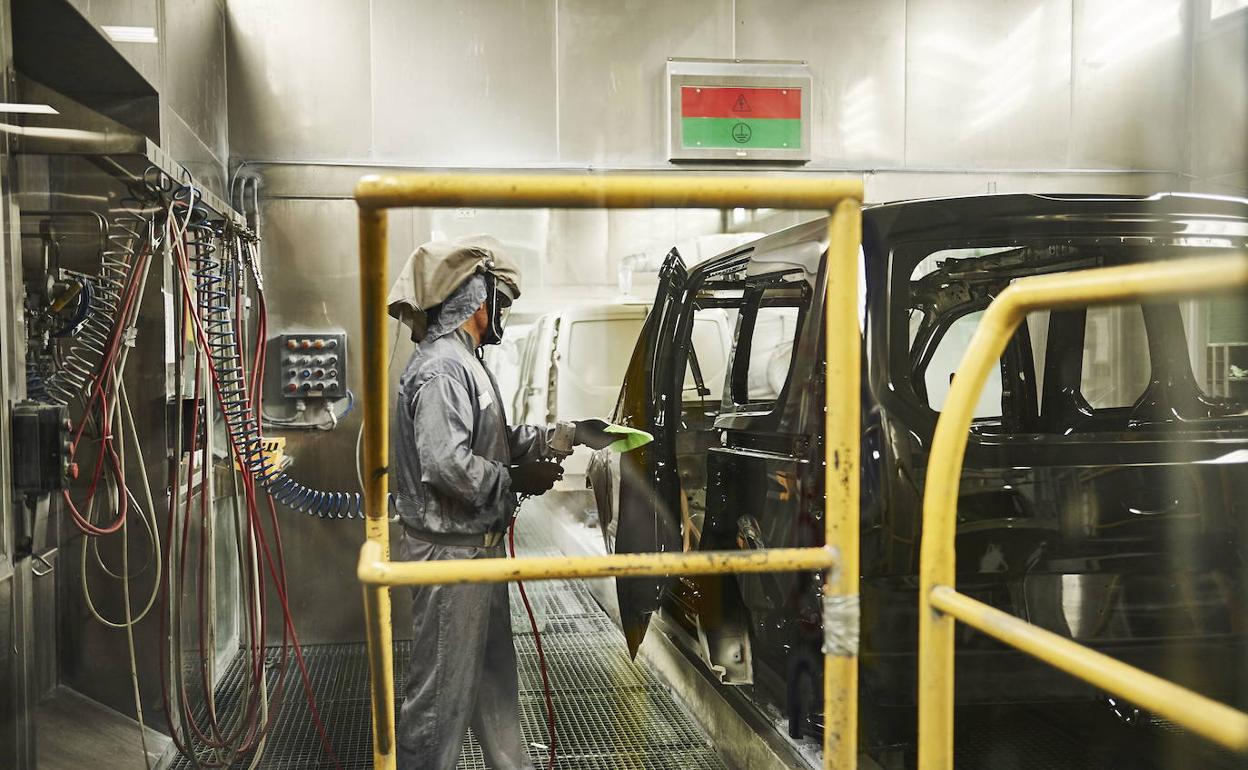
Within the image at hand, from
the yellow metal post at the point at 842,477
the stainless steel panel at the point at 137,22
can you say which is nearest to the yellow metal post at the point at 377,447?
the yellow metal post at the point at 842,477

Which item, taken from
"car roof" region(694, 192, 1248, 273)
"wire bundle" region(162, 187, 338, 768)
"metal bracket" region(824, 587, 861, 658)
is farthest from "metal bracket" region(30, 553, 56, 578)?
"car roof" region(694, 192, 1248, 273)

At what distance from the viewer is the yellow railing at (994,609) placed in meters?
0.97

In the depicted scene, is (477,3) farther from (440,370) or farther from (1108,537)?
(1108,537)

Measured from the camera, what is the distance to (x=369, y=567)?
147 cm

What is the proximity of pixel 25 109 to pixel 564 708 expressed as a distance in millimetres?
2863

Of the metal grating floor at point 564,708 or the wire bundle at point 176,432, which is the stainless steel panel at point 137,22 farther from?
the metal grating floor at point 564,708

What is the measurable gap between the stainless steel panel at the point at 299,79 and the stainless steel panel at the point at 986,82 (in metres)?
3.23

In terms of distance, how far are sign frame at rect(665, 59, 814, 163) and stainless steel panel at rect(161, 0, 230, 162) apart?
2.40 m

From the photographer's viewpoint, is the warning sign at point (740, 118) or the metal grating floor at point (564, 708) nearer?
the metal grating floor at point (564, 708)

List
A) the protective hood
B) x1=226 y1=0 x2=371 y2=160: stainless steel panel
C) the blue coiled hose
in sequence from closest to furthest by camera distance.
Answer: the protective hood, the blue coiled hose, x1=226 y1=0 x2=371 y2=160: stainless steel panel

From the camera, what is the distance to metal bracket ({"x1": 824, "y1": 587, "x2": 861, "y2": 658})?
154 cm

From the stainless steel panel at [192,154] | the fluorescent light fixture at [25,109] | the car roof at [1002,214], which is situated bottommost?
the car roof at [1002,214]

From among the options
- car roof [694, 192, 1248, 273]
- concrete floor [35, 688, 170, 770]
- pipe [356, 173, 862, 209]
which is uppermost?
car roof [694, 192, 1248, 273]

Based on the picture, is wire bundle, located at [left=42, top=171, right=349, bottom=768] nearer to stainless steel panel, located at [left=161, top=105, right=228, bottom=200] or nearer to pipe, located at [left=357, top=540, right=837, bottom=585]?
stainless steel panel, located at [left=161, top=105, right=228, bottom=200]
